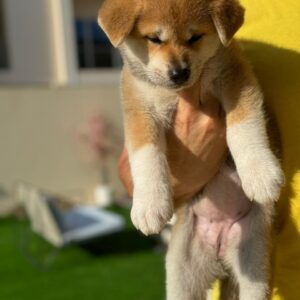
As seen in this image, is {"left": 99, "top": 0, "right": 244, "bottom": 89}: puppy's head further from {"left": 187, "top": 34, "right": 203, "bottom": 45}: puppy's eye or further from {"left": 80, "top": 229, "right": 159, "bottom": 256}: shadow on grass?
{"left": 80, "top": 229, "right": 159, "bottom": 256}: shadow on grass

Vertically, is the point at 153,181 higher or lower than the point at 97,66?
higher

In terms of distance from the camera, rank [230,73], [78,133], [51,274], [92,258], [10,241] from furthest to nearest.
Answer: [78,133] → [10,241] → [92,258] → [51,274] → [230,73]

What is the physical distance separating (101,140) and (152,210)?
24.3ft

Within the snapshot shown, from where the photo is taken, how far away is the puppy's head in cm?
159

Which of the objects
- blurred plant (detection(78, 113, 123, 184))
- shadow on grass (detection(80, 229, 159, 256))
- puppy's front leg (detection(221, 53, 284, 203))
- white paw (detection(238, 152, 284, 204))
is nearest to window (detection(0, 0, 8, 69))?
blurred plant (detection(78, 113, 123, 184))

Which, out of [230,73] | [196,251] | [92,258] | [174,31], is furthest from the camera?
[92,258]

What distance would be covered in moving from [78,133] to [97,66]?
160cm

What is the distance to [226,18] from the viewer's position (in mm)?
1604

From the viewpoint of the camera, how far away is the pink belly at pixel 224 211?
1.76 metres

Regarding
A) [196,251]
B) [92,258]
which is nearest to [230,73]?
[196,251]

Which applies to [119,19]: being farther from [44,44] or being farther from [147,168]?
[44,44]

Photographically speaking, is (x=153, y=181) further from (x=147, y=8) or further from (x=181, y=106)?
(x=147, y=8)

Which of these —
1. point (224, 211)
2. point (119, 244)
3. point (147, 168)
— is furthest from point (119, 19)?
point (119, 244)

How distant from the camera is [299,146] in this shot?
162 centimetres
